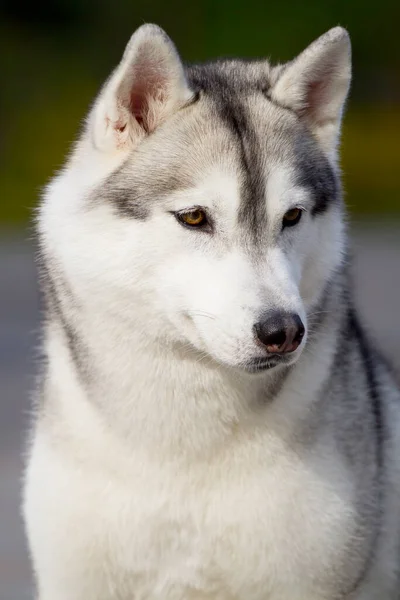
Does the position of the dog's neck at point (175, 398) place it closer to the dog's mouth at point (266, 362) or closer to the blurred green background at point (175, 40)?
the dog's mouth at point (266, 362)

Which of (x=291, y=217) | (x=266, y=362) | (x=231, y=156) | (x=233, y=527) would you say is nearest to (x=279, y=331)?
(x=266, y=362)

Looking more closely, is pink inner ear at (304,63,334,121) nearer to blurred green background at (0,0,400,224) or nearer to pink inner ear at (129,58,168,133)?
pink inner ear at (129,58,168,133)

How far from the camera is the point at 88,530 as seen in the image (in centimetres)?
464

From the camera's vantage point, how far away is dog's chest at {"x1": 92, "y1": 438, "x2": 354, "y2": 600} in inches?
180

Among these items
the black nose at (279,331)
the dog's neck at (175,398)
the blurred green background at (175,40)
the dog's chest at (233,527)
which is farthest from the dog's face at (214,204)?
the blurred green background at (175,40)

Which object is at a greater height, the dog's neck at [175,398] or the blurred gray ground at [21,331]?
the dog's neck at [175,398]

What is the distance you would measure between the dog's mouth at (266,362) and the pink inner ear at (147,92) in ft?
2.99

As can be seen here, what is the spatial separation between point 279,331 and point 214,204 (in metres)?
0.48

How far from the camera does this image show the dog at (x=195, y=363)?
4.32 metres

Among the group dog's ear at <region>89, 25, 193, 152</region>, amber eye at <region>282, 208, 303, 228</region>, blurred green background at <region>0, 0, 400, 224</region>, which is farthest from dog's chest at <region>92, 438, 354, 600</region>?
blurred green background at <region>0, 0, 400, 224</region>

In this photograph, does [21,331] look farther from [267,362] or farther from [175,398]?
[267,362]

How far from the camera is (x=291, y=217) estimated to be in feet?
14.5

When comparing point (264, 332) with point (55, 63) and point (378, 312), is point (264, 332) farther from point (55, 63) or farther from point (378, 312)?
point (55, 63)

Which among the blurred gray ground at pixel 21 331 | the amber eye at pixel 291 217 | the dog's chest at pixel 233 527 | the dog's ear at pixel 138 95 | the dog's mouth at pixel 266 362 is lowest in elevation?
the blurred gray ground at pixel 21 331
